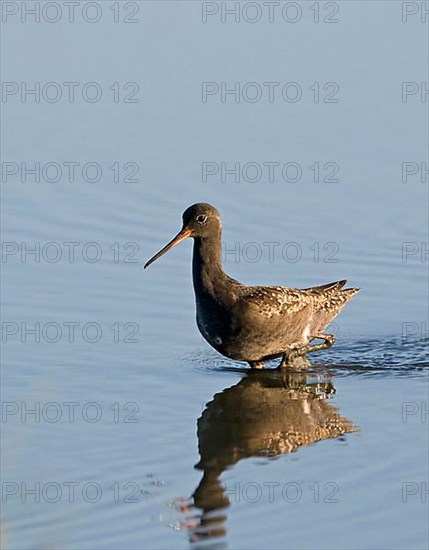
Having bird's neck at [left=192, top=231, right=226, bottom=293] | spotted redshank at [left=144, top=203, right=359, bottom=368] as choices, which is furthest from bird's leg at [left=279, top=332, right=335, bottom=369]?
bird's neck at [left=192, top=231, right=226, bottom=293]

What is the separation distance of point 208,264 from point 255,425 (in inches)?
75.6

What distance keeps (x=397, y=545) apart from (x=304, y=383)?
3958 millimetres

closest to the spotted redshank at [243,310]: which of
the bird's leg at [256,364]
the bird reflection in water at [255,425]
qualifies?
the bird's leg at [256,364]

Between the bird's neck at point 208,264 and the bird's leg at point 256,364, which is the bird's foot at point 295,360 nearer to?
the bird's leg at point 256,364

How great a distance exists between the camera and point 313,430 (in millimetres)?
11766

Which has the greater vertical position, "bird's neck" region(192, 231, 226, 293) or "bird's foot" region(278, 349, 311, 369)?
"bird's neck" region(192, 231, 226, 293)

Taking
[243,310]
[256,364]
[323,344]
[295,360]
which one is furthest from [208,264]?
[323,344]

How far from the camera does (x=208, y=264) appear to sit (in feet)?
44.1

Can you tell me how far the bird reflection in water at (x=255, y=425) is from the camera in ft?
32.9

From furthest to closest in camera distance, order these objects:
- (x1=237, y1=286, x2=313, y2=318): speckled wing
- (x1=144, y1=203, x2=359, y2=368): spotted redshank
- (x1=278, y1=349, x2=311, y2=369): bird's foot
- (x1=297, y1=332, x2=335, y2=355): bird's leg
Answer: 1. (x1=297, y1=332, x2=335, y2=355): bird's leg
2. (x1=278, y1=349, x2=311, y2=369): bird's foot
3. (x1=237, y1=286, x2=313, y2=318): speckled wing
4. (x1=144, y1=203, x2=359, y2=368): spotted redshank

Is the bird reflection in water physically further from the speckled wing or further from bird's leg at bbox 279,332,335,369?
the speckled wing

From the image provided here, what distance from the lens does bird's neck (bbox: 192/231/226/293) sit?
1332 cm

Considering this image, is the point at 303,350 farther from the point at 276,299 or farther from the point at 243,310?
the point at 243,310

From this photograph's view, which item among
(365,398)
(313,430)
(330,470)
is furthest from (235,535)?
(365,398)
